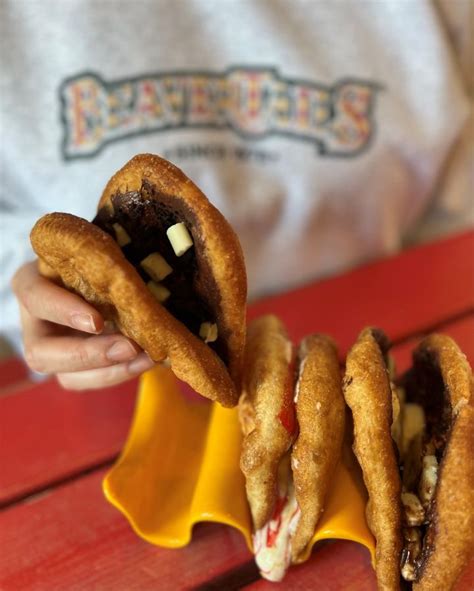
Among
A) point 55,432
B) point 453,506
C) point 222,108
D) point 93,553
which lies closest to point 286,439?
point 453,506

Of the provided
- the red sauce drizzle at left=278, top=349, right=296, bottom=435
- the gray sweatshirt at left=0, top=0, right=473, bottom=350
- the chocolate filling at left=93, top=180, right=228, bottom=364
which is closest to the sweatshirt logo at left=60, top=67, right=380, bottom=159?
the gray sweatshirt at left=0, top=0, right=473, bottom=350

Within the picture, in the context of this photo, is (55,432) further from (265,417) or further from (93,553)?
(265,417)

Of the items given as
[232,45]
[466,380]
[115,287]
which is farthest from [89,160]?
[466,380]

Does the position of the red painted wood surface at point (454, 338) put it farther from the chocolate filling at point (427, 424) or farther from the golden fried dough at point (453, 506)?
the golden fried dough at point (453, 506)

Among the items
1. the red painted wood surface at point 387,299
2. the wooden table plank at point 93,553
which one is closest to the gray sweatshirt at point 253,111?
the red painted wood surface at point 387,299

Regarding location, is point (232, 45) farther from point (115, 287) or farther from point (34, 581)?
point (34, 581)

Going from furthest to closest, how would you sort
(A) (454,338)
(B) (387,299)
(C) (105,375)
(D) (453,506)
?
(B) (387,299)
(A) (454,338)
(C) (105,375)
(D) (453,506)
